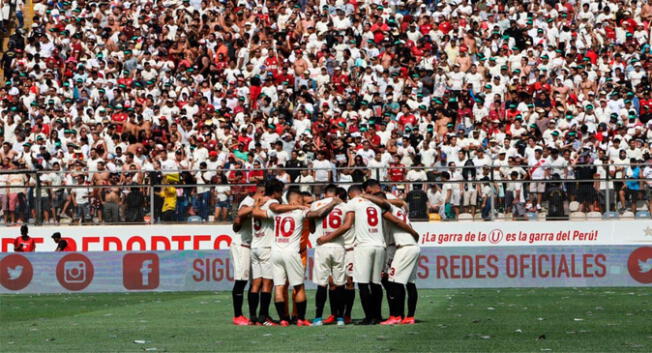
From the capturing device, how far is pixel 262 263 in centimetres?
1741

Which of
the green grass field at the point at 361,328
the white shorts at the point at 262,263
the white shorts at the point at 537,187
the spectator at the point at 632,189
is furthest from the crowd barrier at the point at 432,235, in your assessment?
the white shorts at the point at 262,263

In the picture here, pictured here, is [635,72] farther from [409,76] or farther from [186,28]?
[186,28]

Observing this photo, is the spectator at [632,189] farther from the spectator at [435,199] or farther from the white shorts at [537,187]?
the spectator at [435,199]

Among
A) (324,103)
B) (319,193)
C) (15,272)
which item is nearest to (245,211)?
(15,272)

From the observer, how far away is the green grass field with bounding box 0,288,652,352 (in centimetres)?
1417

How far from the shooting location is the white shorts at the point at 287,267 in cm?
1698

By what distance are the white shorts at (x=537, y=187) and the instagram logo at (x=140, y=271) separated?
8.61m

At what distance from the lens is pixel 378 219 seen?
16.9 m

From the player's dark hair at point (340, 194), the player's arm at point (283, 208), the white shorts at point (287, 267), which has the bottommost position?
the white shorts at point (287, 267)

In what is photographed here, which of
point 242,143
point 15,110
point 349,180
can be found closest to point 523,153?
point 349,180

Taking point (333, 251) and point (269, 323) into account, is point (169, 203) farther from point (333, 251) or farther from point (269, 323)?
point (333, 251)

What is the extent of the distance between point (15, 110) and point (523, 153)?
13.6 meters

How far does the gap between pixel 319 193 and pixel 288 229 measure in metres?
12.4

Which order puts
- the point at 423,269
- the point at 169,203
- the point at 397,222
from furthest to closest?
the point at 169,203, the point at 423,269, the point at 397,222
